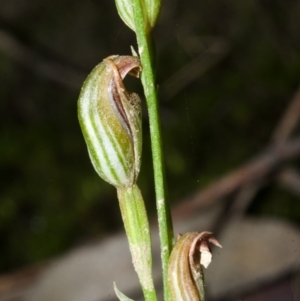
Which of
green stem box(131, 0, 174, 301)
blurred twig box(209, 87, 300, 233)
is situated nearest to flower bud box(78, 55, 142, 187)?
green stem box(131, 0, 174, 301)

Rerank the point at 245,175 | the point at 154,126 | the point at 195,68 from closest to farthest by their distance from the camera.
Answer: the point at 154,126
the point at 245,175
the point at 195,68

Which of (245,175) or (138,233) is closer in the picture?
(138,233)

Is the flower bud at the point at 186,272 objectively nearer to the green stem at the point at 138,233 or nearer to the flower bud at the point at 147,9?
the green stem at the point at 138,233

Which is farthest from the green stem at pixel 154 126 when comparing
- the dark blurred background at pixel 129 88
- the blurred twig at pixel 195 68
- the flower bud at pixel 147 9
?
the blurred twig at pixel 195 68

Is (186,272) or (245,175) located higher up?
(245,175)

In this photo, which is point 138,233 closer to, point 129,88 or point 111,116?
point 111,116

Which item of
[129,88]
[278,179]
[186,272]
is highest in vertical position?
[129,88]

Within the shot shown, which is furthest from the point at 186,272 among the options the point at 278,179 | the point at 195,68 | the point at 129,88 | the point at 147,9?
the point at 195,68

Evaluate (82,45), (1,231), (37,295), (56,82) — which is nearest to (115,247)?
(37,295)
